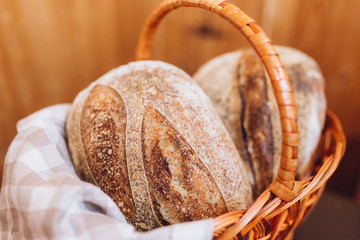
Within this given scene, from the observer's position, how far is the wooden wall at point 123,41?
1.12 m

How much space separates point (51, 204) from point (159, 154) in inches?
9.2

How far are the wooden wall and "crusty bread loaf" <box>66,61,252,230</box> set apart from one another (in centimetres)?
56

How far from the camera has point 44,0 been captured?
108 centimetres

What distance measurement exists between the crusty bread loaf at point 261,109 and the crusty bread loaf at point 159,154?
0.14 meters

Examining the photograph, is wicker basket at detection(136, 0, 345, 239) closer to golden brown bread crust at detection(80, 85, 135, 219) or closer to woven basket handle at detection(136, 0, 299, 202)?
woven basket handle at detection(136, 0, 299, 202)

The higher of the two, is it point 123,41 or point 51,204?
point 123,41

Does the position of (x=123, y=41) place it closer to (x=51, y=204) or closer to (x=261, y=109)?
(x=261, y=109)

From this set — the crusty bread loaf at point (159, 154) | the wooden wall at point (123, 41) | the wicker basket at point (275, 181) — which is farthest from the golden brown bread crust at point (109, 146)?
the wooden wall at point (123, 41)

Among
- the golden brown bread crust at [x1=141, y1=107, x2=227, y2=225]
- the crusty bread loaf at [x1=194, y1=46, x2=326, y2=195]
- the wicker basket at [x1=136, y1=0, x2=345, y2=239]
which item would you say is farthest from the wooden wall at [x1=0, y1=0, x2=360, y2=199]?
the golden brown bread crust at [x1=141, y1=107, x2=227, y2=225]

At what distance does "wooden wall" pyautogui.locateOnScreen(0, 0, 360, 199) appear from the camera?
3.67 ft

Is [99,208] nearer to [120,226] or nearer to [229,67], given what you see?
[120,226]

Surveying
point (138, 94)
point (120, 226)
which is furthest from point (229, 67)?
point (120, 226)

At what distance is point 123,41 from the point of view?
1314mm

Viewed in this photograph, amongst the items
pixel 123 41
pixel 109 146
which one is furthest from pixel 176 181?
pixel 123 41
